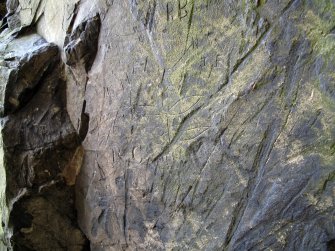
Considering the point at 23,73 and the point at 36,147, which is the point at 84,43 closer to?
the point at 23,73

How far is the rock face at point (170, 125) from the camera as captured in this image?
1950mm

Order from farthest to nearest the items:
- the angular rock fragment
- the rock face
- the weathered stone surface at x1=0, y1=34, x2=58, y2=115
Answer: the weathered stone surface at x1=0, y1=34, x2=58, y2=115, the angular rock fragment, the rock face

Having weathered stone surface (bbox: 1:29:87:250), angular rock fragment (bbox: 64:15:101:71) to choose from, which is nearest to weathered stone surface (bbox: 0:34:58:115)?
weathered stone surface (bbox: 1:29:87:250)

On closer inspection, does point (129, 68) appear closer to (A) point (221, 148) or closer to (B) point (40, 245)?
(A) point (221, 148)

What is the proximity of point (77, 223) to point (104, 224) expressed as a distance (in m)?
0.34

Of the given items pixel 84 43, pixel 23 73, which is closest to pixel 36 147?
pixel 23 73

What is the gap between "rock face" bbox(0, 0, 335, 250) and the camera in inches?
76.8

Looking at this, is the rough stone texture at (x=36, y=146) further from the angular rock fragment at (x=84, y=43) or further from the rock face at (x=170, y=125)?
the angular rock fragment at (x=84, y=43)

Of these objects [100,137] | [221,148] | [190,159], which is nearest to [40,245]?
[100,137]

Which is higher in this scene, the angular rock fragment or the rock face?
the angular rock fragment

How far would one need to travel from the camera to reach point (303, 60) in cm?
192

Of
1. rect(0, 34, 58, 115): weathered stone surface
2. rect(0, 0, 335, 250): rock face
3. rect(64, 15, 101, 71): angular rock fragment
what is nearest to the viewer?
rect(0, 0, 335, 250): rock face

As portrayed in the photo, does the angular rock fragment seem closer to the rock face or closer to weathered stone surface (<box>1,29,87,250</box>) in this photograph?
the rock face

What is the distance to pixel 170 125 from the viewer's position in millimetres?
2430
